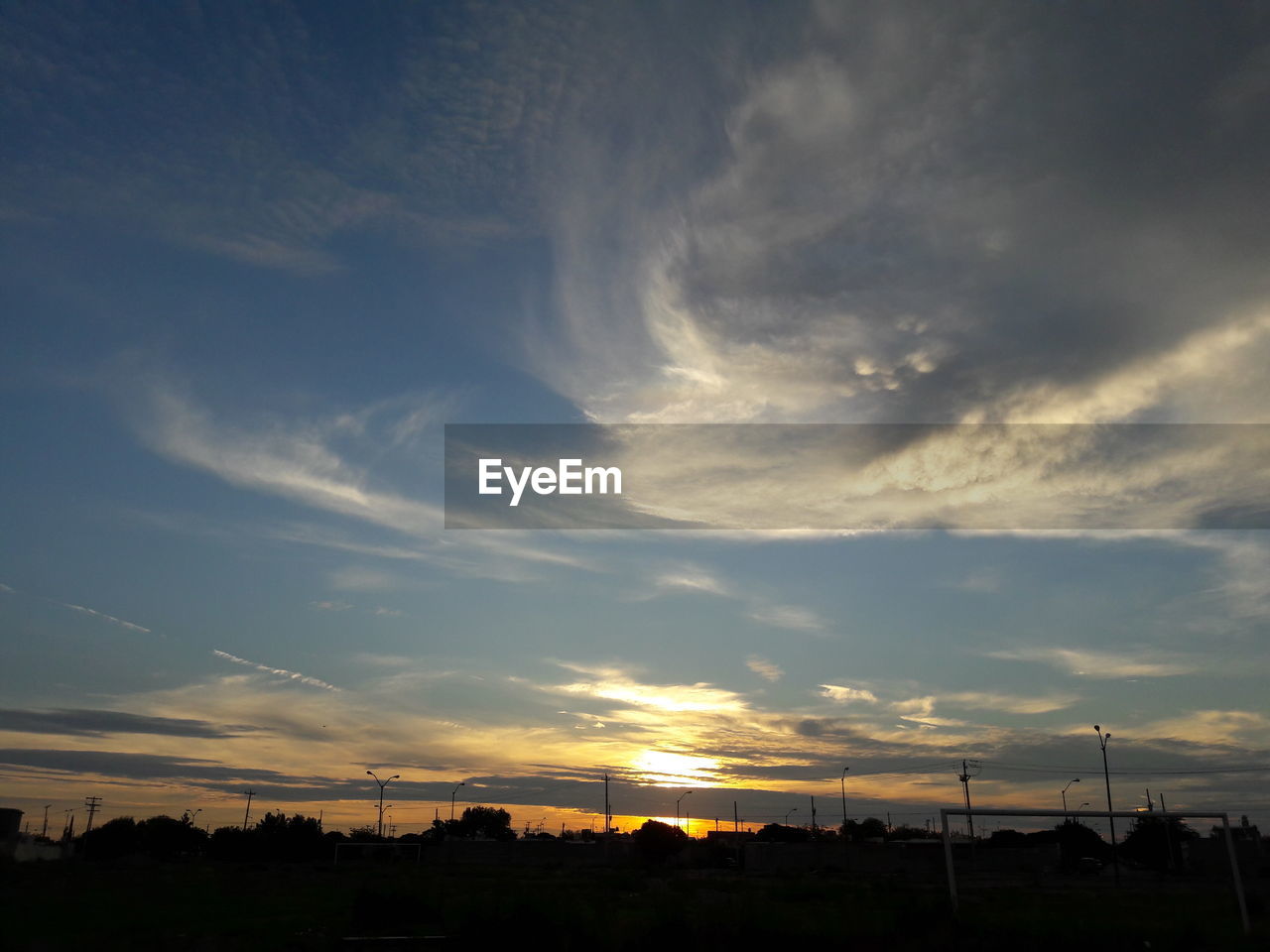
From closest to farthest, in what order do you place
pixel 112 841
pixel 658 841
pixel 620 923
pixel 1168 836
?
pixel 620 923
pixel 1168 836
pixel 658 841
pixel 112 841

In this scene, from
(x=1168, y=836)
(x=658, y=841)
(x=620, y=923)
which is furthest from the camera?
(x=658, y=841)

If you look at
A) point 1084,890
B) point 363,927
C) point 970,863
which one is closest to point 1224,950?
point 363,927

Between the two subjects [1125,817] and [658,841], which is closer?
[1125,817]

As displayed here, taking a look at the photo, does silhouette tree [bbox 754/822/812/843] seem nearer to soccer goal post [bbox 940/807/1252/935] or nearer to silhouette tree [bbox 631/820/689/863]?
silhouette tree [bbox 631/820/689/863]

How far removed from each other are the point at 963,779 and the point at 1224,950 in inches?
3358

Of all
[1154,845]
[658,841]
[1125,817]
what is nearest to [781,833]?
[658,841]

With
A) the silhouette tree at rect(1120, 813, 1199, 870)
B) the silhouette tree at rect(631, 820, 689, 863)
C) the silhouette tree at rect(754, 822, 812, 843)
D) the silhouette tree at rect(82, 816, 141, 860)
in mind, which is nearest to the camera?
the silhouette tree at rect(1120, 813, 1199, 870)

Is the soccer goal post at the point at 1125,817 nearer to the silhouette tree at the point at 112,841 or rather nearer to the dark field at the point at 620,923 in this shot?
the dark field at the point at 620,923

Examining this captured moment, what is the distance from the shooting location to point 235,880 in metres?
59.5

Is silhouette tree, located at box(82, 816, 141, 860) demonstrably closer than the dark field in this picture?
No

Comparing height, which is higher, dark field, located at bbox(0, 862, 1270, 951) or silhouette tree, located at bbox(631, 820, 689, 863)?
dark field, located at bbox(0, 862, 1270, 951)

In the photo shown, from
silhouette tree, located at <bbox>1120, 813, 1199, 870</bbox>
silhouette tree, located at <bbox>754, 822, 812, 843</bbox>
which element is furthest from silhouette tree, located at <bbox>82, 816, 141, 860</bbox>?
silhouette tree, located at <bbox>1120, 813, 1199, 870</bbox>

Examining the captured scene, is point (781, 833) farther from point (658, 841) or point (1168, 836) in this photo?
point (1168, 836)

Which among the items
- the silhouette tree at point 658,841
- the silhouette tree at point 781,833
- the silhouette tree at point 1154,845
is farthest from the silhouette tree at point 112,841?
the silhouette tree at point 1154,845
